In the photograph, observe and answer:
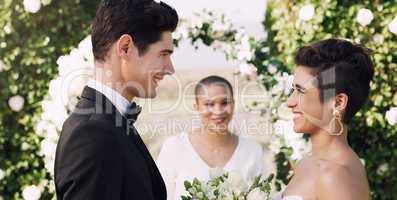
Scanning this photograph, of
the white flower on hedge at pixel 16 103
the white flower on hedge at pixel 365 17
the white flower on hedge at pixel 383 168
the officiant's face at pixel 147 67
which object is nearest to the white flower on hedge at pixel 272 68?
the white flower on hedge at pixel 365 17

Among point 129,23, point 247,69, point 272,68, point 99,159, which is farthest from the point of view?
point 247,69

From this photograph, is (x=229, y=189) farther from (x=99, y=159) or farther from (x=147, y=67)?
(x=99, y=159)

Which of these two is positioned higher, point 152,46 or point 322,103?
point 152,46

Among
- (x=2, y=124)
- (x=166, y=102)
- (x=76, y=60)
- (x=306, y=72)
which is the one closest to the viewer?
(x=306, y=72)

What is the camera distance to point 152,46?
2484 millimetres

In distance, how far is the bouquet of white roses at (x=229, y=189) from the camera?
9.14 feet

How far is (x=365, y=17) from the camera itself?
190 inches

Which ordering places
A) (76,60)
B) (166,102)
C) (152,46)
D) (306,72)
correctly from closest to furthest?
(152,46) → (306,72) → (76,60) → (166,102)

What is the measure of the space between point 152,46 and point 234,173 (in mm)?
695

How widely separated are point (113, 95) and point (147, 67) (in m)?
0.17

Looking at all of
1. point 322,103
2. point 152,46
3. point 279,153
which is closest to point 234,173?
point 322,103

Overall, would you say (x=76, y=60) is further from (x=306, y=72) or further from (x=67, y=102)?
(x=306, y=72)

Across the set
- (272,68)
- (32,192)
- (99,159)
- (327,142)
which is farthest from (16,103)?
(99,159)

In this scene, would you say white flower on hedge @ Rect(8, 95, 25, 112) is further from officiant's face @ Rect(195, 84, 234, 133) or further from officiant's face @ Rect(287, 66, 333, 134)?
officiant's face @ Rect(287, 66, 333, 134)
